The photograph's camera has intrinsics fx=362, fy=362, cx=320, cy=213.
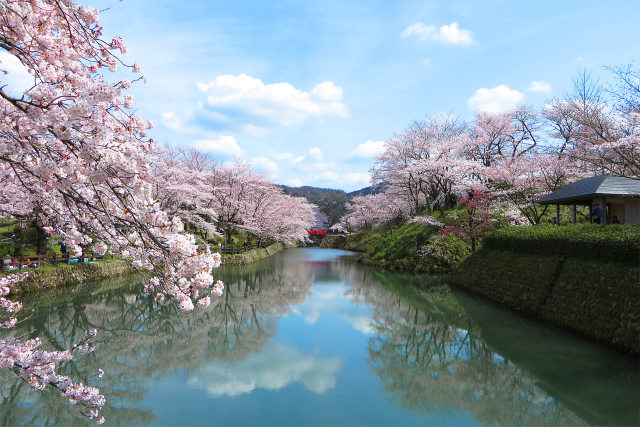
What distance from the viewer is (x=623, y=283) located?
22.3 ft

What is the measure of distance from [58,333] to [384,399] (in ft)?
24.6

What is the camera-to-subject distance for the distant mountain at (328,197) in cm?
6686

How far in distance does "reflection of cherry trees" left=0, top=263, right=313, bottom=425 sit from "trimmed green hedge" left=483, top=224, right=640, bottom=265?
737 centimetres

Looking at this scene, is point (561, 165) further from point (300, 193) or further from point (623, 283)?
point (300, 193)

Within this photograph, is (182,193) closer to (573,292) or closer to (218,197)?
(218,197)

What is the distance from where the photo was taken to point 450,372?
633 cm

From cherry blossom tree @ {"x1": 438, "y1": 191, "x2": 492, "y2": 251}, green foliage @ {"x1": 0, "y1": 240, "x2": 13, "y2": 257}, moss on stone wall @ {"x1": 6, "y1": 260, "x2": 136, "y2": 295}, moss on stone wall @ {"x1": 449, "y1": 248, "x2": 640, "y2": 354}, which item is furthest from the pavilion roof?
green foliage @ {"x1": 0, "y1": 240, "x2": 13, "y2": 257}

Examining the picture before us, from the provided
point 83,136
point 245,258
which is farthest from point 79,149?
point 245,258

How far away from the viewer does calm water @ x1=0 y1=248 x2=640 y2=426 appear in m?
4.76

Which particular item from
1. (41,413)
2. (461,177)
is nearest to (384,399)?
(41,413)

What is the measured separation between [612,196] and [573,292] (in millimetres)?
3855

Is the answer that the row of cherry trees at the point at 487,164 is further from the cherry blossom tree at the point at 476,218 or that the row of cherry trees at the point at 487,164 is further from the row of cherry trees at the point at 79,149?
the row of cherry trees at the point at 79,149

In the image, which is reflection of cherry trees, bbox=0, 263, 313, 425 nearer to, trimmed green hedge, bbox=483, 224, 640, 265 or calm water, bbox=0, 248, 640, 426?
calm water, bbox=0, 248, 640, 426

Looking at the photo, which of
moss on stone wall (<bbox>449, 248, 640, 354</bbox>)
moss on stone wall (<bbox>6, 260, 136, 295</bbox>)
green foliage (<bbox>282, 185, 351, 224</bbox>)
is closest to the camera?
moss on stone wall (<bbox>449, 248, 640, 354</bbox>)
